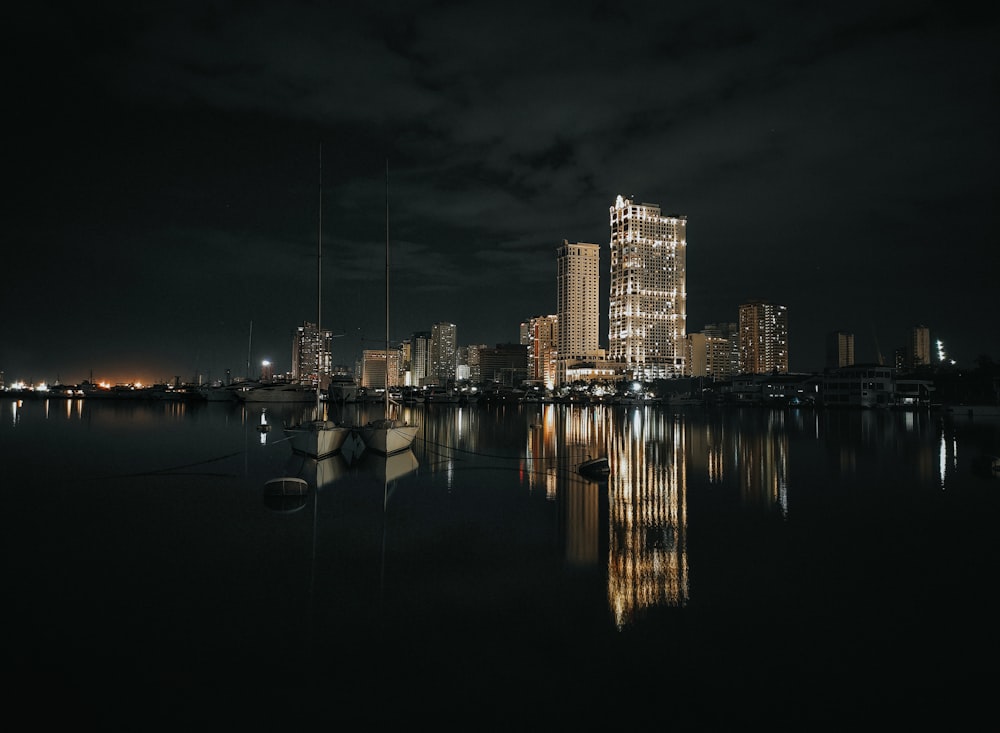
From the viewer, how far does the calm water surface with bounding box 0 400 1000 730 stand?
7617mm

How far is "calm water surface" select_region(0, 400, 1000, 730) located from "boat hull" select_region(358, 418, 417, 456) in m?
6.76

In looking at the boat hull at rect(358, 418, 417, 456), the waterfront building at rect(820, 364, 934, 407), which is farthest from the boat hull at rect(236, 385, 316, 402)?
the waterfront building at rect(820, 364, 934, 407)

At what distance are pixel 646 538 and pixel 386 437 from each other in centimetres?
1817

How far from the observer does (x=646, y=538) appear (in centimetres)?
1485

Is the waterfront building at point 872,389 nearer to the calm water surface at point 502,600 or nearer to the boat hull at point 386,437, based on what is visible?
the calm water surface at point 502,600

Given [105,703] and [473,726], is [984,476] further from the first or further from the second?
[105,703]

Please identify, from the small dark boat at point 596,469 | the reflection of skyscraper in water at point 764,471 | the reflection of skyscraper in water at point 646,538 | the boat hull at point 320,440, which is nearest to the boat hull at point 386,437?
the boat hull at point 320,440

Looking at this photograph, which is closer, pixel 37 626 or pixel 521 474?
pixel 37 626

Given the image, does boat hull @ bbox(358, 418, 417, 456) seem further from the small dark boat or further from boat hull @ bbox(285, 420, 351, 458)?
the small dark boat

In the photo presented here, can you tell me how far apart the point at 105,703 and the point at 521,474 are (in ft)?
63.1

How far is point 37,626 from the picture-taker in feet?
32.1

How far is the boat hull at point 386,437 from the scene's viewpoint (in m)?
30.4

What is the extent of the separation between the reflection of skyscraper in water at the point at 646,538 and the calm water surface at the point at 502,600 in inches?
3.9

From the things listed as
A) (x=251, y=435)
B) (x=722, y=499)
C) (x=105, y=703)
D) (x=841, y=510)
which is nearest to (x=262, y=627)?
(x=105, y=703)
